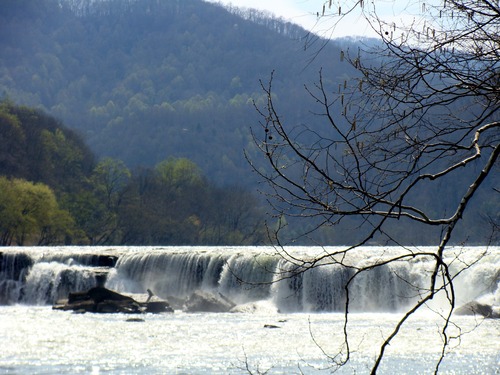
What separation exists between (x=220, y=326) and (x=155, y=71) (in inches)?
5162

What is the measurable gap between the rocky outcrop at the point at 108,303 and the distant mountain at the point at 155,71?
77122mm

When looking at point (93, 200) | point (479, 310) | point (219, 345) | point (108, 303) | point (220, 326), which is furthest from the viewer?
point (93, 200)

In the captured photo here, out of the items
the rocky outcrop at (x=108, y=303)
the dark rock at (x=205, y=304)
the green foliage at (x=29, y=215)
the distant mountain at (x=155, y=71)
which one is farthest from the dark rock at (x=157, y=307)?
the distant mountain at (x=155, y=71)

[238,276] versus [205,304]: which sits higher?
[238,276]

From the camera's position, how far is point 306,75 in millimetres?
123312

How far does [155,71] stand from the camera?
493 ft

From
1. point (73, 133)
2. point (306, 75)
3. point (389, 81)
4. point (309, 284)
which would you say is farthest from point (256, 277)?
point (306, 75)

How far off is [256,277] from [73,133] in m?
51.4

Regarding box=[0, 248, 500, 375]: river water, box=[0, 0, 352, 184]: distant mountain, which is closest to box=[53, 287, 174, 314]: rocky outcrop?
box=[0, 248, 500, 375]: river water

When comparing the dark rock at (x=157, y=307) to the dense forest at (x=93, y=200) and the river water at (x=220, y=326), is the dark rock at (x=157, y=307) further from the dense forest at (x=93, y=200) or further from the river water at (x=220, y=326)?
the dense forest at (x=93, y=200)

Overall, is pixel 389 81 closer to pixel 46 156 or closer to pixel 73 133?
pixel 46 156

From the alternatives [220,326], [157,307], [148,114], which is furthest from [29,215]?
[148,114]

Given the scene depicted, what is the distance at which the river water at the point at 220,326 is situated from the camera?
15.8m

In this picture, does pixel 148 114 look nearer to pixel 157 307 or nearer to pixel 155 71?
pixel 155 71
